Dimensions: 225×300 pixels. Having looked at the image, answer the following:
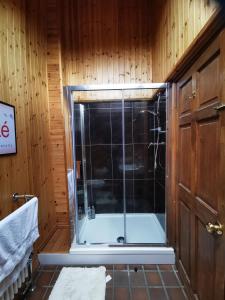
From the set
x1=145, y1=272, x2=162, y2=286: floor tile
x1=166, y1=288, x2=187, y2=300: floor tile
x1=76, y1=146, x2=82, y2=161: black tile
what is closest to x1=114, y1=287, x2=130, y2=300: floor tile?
x1=145, y1=272, x2=162, y2=286: floor tile

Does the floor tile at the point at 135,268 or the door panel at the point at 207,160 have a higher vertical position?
the door panel at the point at 207,160

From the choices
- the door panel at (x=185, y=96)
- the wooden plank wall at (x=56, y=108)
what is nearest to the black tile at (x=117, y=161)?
the wooden plank wall at (x=56, y=108)

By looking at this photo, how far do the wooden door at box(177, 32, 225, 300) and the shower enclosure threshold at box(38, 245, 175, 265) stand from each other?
30cm

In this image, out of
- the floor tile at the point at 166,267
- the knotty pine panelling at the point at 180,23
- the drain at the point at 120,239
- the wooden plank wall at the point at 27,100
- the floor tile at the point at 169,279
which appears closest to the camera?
the knotty pine panelling at the point at 180,23

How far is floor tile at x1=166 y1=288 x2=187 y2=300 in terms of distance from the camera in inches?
64.3

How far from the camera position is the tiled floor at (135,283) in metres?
1.67

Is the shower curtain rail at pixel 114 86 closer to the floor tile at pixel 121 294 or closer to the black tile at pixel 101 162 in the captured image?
the black tile at pixel 101 162

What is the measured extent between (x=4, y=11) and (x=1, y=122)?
39.0 inches

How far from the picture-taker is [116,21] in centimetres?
287

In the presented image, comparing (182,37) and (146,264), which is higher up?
(182,37)

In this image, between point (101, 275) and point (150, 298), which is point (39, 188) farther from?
point (150, 298)

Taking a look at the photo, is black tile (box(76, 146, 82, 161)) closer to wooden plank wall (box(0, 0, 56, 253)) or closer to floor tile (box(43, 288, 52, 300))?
wooden plank wall (box(0, 0, 56, 253))

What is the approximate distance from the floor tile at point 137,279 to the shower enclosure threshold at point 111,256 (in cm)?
14

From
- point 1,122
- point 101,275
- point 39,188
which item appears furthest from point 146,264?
point 1,122
